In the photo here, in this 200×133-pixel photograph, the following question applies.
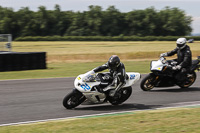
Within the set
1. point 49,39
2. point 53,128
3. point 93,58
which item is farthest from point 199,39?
point 53,128

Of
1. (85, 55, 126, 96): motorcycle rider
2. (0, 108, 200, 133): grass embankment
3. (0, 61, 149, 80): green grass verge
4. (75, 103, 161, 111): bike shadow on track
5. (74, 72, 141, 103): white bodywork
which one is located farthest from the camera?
(0, 61, 149, 80): green grass verge

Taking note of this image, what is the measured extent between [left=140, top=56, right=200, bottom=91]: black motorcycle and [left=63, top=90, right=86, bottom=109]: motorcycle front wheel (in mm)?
3373

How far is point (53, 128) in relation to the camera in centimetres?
625

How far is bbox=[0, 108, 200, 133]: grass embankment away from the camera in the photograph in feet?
19.6

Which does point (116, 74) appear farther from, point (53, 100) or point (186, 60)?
point (186, 60)

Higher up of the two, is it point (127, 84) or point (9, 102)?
point (127, 84)

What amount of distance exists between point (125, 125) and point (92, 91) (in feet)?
5.89

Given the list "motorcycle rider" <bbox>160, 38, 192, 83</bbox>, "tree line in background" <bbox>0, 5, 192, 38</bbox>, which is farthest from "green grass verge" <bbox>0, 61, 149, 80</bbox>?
"tree line in background" <bbox>0, 5, 192, 38</bbox>

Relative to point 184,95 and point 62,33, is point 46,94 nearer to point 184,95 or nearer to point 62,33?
point 184,95

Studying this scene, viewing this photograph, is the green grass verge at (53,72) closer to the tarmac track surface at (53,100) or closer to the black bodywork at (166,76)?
the tarmac track surface at (53,100)

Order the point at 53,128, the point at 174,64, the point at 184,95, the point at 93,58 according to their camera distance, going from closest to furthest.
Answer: the point at 53,128 → the point at 184,95 → the point at 174,64 → the point at 93,58

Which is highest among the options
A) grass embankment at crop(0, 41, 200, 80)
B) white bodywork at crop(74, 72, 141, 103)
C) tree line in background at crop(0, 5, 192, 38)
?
tree line in background at crop(0, 5, 192, 38)

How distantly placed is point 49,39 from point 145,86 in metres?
57.6

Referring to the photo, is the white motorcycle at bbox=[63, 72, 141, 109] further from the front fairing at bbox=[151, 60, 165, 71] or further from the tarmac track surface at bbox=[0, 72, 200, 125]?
the front fairing at bbox=[151, 60, 165, 71]
